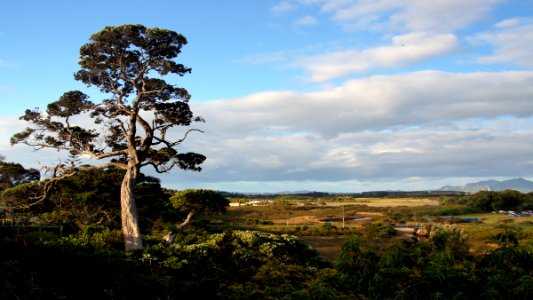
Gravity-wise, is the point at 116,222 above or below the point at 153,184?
below

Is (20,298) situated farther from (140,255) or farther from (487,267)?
(140,255)

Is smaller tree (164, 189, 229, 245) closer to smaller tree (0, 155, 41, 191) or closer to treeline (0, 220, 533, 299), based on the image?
treeline (0, 220, 533, 299)

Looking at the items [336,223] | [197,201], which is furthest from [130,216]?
[336,223]

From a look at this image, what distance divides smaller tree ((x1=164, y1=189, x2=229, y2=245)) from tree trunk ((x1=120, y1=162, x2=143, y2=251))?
6.87 feet

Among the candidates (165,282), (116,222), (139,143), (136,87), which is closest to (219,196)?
(139,143)

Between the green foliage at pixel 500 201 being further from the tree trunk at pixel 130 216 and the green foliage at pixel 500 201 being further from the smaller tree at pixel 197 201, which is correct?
the tree trunk at pixel 130 216

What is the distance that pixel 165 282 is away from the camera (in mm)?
9023

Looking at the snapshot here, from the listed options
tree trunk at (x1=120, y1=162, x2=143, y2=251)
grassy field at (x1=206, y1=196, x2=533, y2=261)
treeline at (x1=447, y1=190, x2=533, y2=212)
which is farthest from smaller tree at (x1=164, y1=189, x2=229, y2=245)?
treeline at (x1=447, y1=190, x2=533, y2=212)

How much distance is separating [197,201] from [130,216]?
11.1 feet

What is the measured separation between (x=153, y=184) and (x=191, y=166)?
6.81 meters

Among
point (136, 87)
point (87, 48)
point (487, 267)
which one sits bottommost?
point (487, 267)

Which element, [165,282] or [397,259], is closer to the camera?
[397,259]

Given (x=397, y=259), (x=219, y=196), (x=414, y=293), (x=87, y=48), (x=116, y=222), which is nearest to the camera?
(x=414, y=293)

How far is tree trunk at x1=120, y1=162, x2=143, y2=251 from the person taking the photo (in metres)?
21.5
